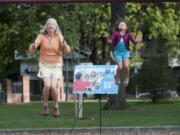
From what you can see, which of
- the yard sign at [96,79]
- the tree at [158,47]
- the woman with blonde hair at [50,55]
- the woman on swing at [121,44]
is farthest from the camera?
the tree at [158,47]

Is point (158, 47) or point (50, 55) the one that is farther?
point (158, 47)

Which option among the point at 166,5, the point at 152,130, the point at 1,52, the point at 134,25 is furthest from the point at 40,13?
the point at 152,130

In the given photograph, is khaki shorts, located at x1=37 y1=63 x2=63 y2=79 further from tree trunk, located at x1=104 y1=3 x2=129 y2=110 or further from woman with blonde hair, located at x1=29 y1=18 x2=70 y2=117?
tree trunk, located at x1=104 y1=3 x2=129 y2=110

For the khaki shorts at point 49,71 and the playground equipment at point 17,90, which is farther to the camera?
the playground equipment at point 17,90

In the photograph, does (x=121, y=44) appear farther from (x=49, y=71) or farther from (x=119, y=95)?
(x=119, y=95)

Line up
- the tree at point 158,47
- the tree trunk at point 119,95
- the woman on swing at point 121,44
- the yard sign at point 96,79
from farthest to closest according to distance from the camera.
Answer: the tree at point 158,47 < the tree trunk at point 119,95 < the yard sign at point 96,79 < the woman on swing at point 121,44

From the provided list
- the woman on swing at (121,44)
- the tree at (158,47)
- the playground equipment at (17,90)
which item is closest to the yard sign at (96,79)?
the woman on swing at (121,44)

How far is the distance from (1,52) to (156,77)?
12.0 m

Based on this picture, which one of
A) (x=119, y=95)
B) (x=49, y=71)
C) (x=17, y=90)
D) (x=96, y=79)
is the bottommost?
(x=17, y=90)

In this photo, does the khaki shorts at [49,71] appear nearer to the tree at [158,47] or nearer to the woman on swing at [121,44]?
the woman on swing at [121,44]

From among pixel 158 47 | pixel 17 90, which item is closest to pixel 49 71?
pixel 158 47

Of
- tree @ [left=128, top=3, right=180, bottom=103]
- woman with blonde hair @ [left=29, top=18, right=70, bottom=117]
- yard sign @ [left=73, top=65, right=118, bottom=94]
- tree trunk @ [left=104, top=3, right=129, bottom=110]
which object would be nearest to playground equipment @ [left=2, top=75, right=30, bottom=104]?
tree @ [left=128, top=3, right=180, bottom=103]

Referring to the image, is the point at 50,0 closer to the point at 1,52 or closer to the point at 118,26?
the point at 118,26

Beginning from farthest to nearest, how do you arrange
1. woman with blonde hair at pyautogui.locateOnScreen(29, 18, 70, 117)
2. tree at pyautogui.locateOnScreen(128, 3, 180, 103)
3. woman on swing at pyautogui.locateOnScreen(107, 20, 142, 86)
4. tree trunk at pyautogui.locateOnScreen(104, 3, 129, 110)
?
tree at pyautogui.locateOnScreen(128, 3, 180, 103), tree trunk at pyautogui.locateOnScreen(104, 3, 129, 110), woman on swing at pyautogui.locateOnScreen(107, 20, 142, 86), woman with blonde hair at pyautogui.locateOnScreen(29, 18, 70, 117)
